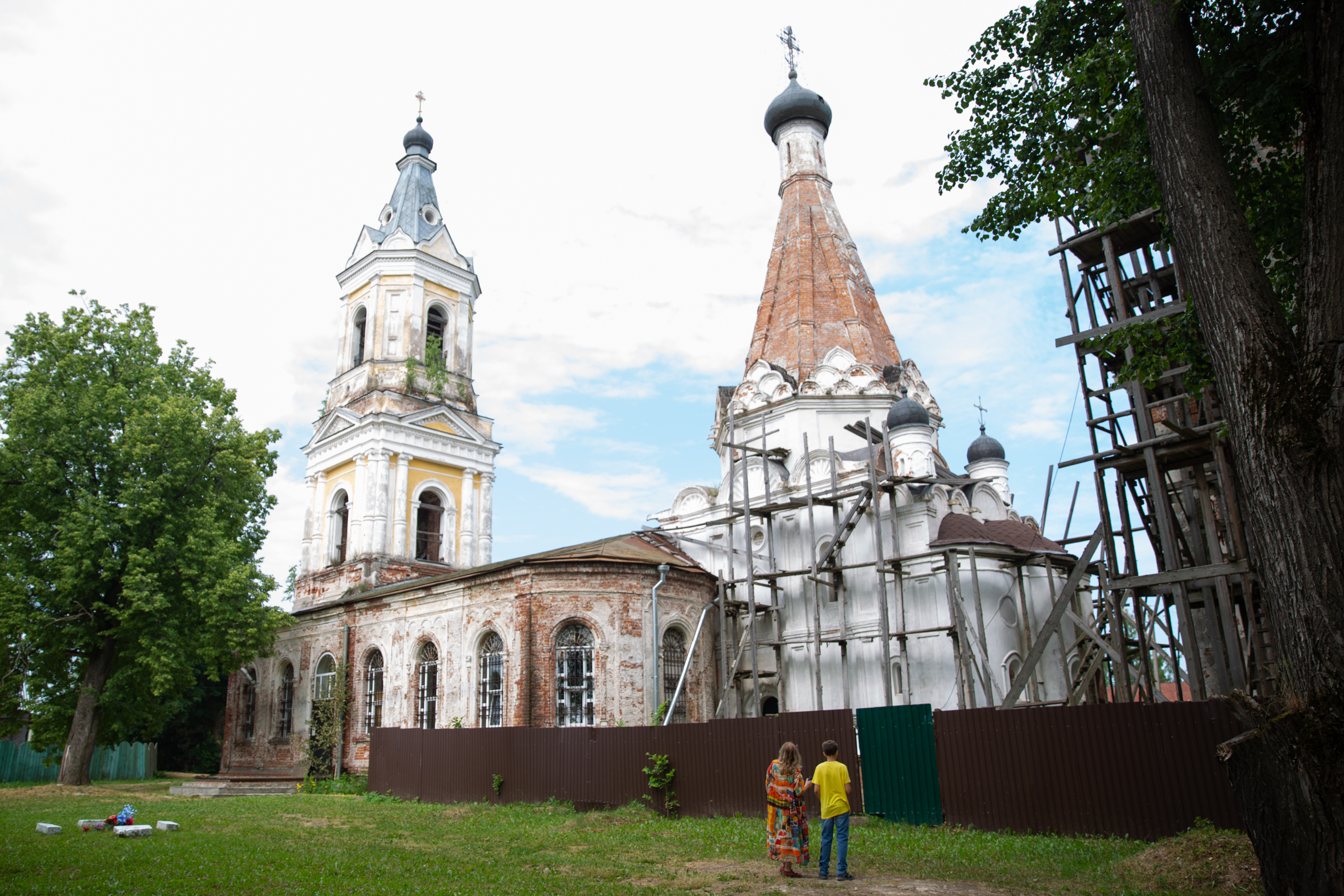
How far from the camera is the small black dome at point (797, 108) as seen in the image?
95.6 feet

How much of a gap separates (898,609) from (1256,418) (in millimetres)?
13285

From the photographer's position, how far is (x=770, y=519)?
21.1 metres

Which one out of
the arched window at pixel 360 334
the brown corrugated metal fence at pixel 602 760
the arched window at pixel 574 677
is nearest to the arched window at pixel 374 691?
the brown corrugated metal fence at pixel 602 760

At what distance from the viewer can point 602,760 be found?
16.1m

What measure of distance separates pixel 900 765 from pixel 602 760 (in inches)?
219

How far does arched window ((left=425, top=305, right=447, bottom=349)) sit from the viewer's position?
102 ft

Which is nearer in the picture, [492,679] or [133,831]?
[133,831]

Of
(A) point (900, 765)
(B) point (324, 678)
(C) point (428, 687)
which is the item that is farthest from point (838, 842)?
(B) point (324, 678)

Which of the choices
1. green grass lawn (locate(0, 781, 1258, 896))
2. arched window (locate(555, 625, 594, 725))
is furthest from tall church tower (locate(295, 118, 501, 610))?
green grass lawn (locate(0, 781, 1258, 896))

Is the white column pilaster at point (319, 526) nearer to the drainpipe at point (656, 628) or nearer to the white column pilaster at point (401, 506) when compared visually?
the white column pilaster at point (401, 506)

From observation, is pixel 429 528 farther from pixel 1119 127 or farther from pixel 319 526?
pixel 1119 127

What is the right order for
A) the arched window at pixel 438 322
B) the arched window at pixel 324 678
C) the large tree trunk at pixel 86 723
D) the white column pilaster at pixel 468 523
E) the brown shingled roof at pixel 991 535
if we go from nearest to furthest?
the brown shingled roof at pixel 991 535 → the large tree trunk at pixel 86 723 → the arched window at pixel 324 678 → the white column pilaster at pixel 468 523 → the arched window at pixel 438 322

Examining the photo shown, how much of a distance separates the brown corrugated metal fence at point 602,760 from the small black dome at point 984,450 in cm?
1231

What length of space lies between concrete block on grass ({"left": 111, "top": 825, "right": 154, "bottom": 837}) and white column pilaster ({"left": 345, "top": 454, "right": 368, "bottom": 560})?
1549cm
